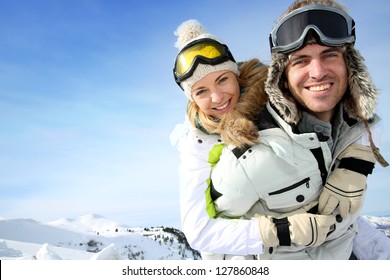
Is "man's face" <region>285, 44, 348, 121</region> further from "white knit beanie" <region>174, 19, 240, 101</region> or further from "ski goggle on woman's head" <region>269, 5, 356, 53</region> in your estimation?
"white knit beanie" <region>174, 19, 240, 101</region>

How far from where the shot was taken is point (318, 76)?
2.46m

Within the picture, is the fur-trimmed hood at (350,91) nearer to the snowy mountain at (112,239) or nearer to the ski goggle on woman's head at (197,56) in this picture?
the ski goggle on woman's head at (197,56)

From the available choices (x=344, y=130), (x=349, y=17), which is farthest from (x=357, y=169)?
(x=349, y=17)

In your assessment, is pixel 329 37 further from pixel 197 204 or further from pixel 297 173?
pixel 197 204

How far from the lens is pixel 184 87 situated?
3.33 m

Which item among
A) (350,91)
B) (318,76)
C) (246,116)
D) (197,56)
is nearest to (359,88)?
(350,91)

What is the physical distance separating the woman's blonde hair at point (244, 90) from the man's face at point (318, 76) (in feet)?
1.08

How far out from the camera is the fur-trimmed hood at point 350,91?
102 inches

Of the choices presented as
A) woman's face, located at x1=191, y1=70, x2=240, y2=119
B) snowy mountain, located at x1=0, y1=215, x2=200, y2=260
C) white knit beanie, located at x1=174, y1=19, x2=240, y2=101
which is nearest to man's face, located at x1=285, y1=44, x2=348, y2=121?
woman's face, located at x1=191, y1=70, x2=240, y2=119

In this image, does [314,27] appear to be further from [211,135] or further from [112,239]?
[112,239]

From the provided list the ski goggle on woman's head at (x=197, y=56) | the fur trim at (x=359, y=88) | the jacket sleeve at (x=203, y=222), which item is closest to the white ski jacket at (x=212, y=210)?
the jacket sleeve at (x=203, y=222)

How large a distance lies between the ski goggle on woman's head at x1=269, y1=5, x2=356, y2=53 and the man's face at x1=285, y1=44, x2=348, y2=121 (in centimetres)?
7
